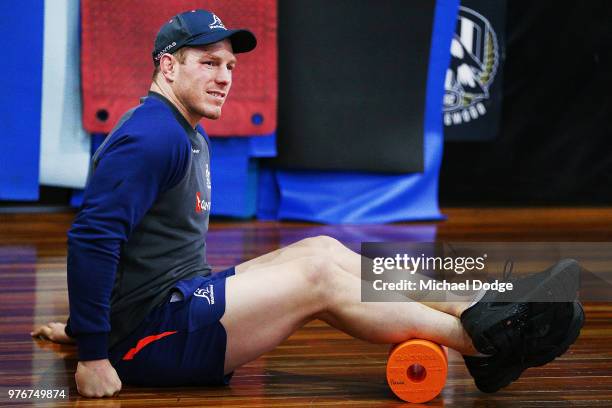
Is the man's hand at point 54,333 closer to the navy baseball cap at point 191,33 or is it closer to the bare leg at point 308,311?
the bare leg at point 308,311

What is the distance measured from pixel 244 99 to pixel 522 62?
1.59 metres

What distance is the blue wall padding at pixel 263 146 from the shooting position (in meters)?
4.82

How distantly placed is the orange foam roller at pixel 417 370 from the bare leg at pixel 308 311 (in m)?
0.03

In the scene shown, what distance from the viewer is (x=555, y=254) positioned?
4359 mm

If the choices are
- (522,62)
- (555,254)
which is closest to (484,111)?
(522,62)

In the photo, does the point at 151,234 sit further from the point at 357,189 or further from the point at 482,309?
the point at 357,189

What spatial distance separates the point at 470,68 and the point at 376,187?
2.73ft

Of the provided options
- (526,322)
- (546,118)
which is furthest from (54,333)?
(546,118)

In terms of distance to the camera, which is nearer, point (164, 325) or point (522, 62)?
point (164, 325)

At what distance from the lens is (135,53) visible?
4660 mm

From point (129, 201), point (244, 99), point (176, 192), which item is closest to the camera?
point (129, 201)

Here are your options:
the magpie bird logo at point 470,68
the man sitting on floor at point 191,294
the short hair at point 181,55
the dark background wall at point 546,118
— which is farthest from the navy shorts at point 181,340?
the dark background wall at point 546,118

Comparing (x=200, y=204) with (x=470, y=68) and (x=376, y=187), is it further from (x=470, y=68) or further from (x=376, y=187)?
(x=470, y=68)

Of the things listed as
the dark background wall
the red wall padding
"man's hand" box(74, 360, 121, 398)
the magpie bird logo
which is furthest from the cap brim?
the dark background wall
